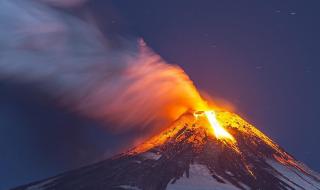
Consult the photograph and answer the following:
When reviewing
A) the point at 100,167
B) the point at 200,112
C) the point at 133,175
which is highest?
the point at 200,112

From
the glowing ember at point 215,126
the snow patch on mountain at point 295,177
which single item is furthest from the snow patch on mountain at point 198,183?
the glowing ember at point 215,126

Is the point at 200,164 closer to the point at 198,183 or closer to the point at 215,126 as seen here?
the point at 198,183

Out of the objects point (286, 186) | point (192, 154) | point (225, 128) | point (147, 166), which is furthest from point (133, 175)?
point (225, 128)

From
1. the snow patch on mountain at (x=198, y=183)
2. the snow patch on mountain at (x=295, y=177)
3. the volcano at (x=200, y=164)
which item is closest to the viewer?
the snow patch on mountain at (x=198, y=183)

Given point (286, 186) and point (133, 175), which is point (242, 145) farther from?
point (133, 175)

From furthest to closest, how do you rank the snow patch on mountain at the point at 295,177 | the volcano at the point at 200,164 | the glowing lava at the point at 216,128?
the glowing lava at the point at 216,128 → the snow patch on mountain at the point at 295,177 → the volcano at the point at 200,164

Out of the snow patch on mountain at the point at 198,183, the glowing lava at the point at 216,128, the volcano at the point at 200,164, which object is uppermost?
the glowing lava at the point at 216,128

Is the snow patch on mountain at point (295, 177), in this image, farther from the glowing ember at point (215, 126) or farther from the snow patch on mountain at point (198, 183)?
the snow patch on mountain at point (198, 183)

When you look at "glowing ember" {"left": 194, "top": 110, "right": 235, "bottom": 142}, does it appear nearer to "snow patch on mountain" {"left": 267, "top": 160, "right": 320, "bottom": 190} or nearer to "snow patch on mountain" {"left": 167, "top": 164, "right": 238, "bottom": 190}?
"snow patch on mountain" {"left": 267, "top": 160, "right": 320, "bottom": 190}
